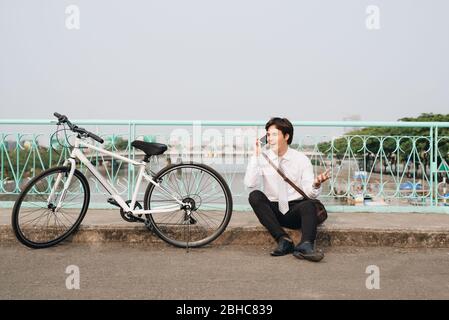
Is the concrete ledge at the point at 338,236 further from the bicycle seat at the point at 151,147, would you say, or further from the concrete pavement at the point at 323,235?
the bicycle seat at the point at 151,147

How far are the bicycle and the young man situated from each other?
0.86 ft

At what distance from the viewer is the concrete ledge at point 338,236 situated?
3.18 meters

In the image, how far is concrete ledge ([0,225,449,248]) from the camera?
10.4 ft

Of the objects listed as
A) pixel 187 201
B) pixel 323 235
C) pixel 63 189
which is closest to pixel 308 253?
pixel 323 235

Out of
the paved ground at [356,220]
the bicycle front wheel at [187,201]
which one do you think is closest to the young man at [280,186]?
the bicycle front wheel at [187,201]

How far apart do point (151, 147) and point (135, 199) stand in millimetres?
461

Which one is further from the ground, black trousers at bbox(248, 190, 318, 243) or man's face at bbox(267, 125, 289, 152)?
man's face at bbox(267, 125, 289, 152)

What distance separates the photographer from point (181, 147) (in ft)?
14.2

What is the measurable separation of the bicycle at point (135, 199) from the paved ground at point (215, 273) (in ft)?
0.56

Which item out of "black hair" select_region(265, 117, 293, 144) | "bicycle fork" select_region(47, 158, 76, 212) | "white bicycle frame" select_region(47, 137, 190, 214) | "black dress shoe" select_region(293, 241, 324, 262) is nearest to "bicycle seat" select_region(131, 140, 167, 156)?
"white bicycle frame" select_region(47, 137, 190, 214)

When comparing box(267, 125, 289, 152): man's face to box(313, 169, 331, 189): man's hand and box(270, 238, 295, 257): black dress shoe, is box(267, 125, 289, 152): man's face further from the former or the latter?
box(270, 238, 295, 257): black dress shoe

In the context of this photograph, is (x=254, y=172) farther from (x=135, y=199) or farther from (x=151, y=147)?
(x=135, y=199)
